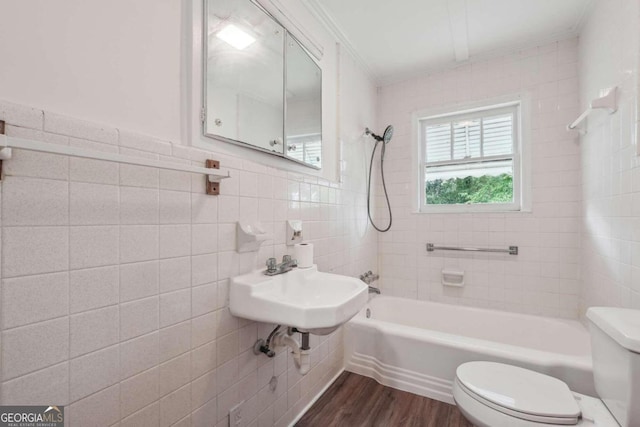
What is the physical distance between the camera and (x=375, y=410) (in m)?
1.64

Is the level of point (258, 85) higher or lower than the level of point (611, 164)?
higher

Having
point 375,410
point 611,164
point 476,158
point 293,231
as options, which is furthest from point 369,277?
point 611,164

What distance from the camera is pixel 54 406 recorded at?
27.8 inches

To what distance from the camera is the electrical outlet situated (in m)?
1.17

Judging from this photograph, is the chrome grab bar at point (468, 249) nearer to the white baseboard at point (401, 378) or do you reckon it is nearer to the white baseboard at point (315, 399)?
the white baseboard at point (401, 378)

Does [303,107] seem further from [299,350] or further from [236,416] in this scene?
[236,416]

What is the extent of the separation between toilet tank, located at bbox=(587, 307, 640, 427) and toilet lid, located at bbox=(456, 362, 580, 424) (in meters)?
0.12

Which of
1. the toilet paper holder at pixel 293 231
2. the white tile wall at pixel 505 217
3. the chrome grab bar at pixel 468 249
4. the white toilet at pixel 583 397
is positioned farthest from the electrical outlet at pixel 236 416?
the chrome grab bar at pixel 468 249

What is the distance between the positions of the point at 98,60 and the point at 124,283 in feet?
2.17

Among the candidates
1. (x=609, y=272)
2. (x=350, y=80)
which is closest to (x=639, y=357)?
(x=609, y=272)

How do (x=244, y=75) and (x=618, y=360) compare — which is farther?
(x=244, y=75)

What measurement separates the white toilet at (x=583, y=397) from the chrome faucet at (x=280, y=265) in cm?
94

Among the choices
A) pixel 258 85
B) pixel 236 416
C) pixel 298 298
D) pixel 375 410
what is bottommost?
pixel 375 410

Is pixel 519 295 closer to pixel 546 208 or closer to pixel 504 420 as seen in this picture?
pixel 546 208
